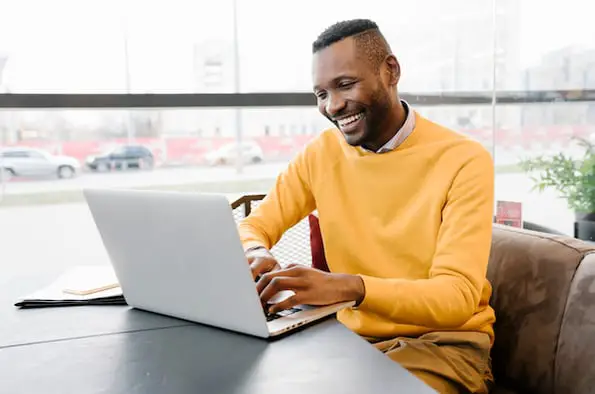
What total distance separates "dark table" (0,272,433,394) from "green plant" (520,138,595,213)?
214 cm

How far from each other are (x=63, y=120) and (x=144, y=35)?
59 cm

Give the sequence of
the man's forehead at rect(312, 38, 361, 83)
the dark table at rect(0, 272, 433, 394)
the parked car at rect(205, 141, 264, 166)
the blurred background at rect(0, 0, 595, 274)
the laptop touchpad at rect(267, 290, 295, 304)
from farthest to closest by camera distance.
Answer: the parked car at rect(205, 141, 264, 166), the blurred background at rect(0, 0, 595, 274), the man's forehead at rect(312, 38, 361, 83), the laptop touchpad at rect(267, 290, 295, 304), the dark table at rect(0, 272, 433, 394)

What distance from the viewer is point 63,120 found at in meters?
3.13

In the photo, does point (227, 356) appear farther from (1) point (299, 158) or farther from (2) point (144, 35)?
(2) point (144, 35)

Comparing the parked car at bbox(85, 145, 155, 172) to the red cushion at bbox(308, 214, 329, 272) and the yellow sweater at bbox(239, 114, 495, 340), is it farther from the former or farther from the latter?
the yellow sweater at bbox(239, 114, 495, 340)

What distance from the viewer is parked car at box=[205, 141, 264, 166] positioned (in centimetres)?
351

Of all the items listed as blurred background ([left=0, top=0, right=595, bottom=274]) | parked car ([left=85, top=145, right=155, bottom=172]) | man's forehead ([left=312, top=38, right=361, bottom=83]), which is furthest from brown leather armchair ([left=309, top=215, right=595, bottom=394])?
parked car ([left=85, top=145, right=155, bottom=172])

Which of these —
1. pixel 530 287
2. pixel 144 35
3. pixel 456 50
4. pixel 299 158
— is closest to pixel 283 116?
pixel 144 35

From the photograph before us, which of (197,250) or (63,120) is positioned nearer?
(197,250)

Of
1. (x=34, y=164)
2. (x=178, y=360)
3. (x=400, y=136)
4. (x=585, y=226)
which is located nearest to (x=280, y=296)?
(x=178, y=360)

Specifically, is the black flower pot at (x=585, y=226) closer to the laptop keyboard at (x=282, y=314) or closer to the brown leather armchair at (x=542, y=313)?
the brown leather armchair at (x=542, y=313)

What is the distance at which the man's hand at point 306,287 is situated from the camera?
1.10 meters

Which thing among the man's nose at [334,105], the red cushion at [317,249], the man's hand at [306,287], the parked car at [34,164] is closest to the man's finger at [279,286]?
the man's hand at [306,287]

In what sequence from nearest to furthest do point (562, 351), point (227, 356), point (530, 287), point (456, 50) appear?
point (227, 356) → point (562, 351) → point (530, 287) → point (456, 50)
